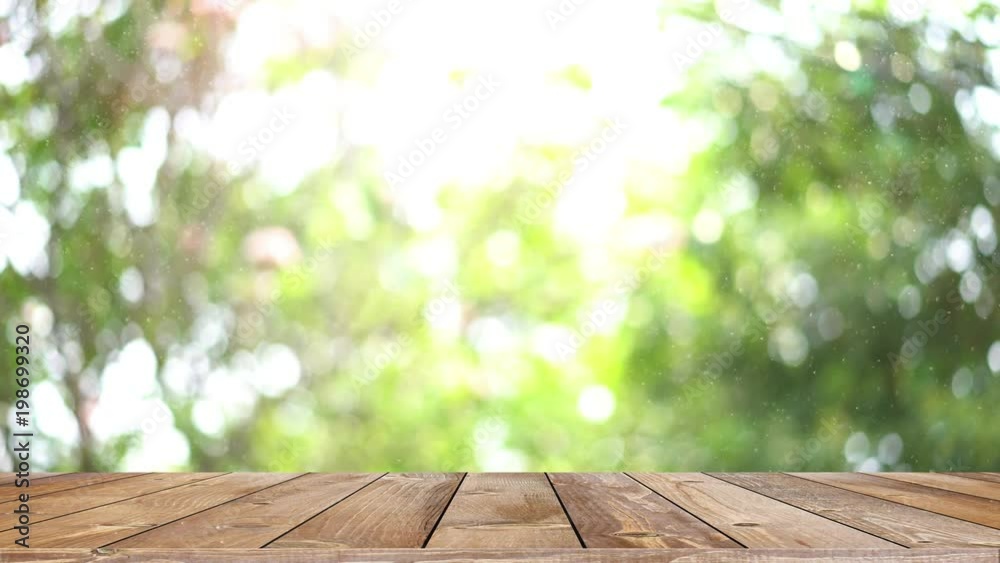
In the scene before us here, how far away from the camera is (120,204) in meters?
2.07

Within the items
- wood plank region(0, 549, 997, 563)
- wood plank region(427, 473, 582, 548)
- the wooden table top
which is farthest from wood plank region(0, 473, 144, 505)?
wood plank region(427, 473, 582, 548)

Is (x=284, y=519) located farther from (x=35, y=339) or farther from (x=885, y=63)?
(x=885, y=63)

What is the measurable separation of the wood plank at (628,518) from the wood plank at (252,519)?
341 mm

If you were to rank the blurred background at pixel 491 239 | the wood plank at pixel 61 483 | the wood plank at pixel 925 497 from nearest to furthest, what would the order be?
the wood plank at pixel 925 497
the wood plank at pixel 61 483
the blurred background at pixel 491 239

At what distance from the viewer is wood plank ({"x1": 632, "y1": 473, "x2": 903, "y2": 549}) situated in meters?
0.91

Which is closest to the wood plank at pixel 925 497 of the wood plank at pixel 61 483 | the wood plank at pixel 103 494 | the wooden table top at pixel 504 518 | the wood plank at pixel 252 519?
the wooden table top at pixel 504 518

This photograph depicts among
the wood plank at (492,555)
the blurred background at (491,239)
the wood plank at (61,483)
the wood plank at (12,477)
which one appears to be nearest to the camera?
the wood plank at (492,555)

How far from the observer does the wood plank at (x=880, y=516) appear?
0.93 meters

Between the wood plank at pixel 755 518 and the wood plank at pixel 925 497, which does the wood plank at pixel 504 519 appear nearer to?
the wood plank at pixel 755 518

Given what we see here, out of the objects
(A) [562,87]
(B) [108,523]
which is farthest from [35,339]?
(A) [562,87]

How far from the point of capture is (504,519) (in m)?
1.04

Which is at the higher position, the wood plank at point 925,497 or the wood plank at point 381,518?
the wood plank at point 381,518

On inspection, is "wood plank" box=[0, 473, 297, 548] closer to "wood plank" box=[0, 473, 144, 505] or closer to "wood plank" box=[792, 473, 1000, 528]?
"wood plank" box=[0, 473, 144, 505]

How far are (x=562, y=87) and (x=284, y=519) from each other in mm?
1349
